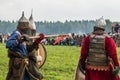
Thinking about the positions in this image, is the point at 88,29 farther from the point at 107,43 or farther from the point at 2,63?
the point at 107,43

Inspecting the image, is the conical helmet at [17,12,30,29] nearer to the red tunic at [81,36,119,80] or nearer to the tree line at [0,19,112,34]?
the red tunic at [81,36,119,80]

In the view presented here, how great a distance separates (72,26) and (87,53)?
125231mm

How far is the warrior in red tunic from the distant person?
1.03m

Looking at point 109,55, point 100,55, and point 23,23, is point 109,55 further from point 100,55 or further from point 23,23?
point 23,23

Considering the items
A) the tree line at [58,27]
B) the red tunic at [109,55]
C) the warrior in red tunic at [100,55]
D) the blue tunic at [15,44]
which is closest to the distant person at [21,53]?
the blue tunic at [15,44]

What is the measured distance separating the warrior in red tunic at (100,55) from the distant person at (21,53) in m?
1.03

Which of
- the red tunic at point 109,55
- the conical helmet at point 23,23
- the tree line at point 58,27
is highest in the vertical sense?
the conical helmet at point 23,23

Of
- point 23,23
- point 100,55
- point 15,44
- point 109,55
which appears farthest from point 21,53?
point 109,55

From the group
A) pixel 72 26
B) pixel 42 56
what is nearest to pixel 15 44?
pixel 42 56

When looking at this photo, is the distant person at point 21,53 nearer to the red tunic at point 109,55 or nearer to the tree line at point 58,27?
the red tunic at point 109,55

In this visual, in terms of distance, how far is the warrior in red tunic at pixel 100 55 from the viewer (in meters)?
11.5

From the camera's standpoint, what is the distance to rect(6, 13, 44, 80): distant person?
11.3m

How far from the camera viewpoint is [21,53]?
11.5 metres

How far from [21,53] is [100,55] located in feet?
5.30
